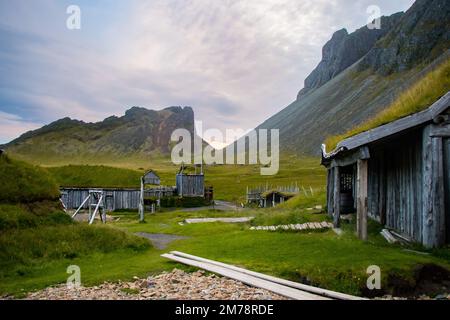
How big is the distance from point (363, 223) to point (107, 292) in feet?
31.1

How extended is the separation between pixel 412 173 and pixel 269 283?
8.13 m

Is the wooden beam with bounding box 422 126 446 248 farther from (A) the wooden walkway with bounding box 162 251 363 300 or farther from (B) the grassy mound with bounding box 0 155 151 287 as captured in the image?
(B) the grassy mound with bounding box 0 155 151 287

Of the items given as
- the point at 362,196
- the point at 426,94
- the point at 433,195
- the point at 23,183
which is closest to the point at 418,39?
the point at 426,94

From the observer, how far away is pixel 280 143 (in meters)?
194

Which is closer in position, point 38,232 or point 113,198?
point 38,232

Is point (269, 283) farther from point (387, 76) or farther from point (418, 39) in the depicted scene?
point (418, 39)

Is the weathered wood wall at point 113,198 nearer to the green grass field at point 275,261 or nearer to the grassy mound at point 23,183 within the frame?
the grassy mound at point 23,183

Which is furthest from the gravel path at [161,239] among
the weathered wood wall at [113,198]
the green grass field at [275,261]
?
the weathered wood wall at [113,198]

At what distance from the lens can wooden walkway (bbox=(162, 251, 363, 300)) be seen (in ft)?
27.9

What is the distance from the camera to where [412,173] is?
14.9 m

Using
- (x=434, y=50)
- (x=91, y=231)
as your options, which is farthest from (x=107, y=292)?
(x=434, y=50)

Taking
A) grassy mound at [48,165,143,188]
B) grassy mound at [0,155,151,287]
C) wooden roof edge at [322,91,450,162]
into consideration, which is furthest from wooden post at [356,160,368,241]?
grassy mound at [48,165,143,188]
